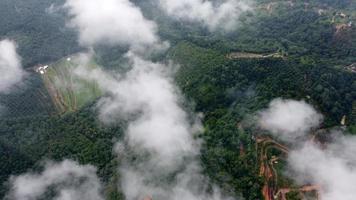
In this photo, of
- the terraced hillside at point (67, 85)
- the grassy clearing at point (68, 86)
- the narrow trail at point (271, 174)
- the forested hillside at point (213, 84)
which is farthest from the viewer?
the terraced hillside at point (67, 85)

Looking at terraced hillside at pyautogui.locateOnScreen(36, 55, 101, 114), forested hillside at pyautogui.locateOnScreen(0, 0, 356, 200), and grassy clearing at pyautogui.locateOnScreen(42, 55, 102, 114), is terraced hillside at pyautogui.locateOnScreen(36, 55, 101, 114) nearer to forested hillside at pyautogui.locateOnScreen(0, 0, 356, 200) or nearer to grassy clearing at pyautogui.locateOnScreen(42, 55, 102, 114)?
grassy clearing at pyautogui.locateOnScreen(42, 55, 102, 114)

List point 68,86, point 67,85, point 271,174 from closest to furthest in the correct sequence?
point 271,174 < point 68,86 < point 67,85

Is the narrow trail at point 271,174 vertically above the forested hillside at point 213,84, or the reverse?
the forested hillside at point 213,84

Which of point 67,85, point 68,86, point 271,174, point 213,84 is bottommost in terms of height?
point 271,174

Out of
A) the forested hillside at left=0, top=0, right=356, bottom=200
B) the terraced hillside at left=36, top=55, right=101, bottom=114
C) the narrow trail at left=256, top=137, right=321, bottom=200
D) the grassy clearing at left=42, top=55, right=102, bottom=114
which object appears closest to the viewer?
the narrow trail at left=256, top=137, right=321, bottom=200

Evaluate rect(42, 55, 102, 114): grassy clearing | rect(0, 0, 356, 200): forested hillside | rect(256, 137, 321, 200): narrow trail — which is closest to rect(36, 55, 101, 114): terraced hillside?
rect(42, 55, 102, 114): grassy clearing

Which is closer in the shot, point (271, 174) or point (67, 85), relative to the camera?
point (271, 174)

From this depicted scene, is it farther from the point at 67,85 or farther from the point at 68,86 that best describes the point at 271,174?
the point at 67,85

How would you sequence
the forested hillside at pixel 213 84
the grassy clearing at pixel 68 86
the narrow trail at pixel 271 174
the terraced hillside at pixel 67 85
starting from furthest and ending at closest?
the terraced hillside at pixel 67 85, the grassy clearing at pixel 68 86, the forested hillside at pixel 213 84, the narrow trail at pixel 271 174

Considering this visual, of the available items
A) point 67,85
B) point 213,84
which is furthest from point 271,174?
point 67,85

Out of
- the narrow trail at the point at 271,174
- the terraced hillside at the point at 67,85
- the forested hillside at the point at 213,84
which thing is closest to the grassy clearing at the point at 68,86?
the terraced hillside at the point at 67,85

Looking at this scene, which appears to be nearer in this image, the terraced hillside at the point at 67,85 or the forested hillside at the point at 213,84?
the forested hillside at the point at 213,84

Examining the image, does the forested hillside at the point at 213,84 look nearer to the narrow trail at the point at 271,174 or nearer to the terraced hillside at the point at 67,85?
the terraced hillside at the point at 67,85

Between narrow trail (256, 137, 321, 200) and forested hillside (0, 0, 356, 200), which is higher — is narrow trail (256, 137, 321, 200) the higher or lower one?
the lower one
